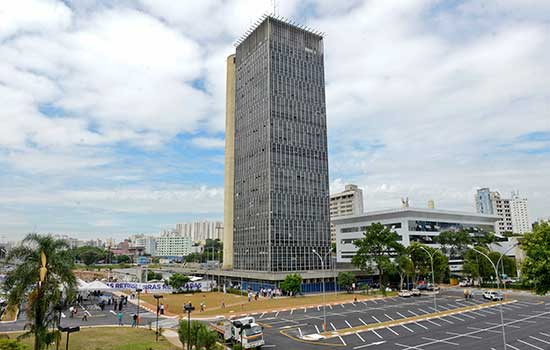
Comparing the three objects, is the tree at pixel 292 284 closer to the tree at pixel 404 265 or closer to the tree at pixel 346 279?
the tree at pixel 346 279

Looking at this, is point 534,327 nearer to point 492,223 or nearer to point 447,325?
point 447,325

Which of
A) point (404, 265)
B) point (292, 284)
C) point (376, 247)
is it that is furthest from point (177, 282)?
point (404, 265)

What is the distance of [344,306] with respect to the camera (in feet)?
185

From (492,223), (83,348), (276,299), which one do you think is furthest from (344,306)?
(492,223)

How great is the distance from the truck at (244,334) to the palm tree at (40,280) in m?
12.2

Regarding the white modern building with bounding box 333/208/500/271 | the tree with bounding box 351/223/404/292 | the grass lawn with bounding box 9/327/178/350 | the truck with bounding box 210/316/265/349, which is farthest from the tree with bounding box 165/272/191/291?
the white modern building with bounding box 333/208/500/271

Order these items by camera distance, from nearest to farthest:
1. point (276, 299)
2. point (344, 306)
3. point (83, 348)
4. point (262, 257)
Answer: point (83, 348) < point (344, 306) < point (276, 299) < point (262, 257)

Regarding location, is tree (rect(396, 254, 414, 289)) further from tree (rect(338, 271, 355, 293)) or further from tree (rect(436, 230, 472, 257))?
tree (rect(436, 230, 472, 257))

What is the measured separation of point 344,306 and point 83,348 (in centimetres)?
3681

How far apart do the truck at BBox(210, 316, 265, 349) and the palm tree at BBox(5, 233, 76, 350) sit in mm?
12162

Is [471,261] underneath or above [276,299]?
above

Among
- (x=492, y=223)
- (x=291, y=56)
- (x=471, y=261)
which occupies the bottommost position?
(x=471, y=261)

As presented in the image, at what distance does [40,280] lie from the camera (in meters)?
25.9

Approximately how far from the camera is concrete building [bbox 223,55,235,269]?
105 metres
